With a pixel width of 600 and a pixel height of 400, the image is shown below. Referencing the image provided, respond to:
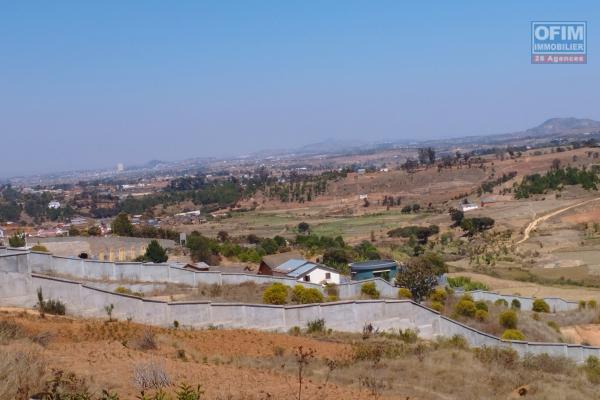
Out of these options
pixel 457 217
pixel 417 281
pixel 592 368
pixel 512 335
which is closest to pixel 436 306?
pixel 417 281

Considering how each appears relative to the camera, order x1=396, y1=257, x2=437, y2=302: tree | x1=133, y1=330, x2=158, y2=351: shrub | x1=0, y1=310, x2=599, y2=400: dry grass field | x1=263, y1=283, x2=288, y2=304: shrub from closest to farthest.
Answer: x1=0, y1=310, x2=599, y2=400: dry grass field, x1=133, y1=330, x2=158, y2=351: shrub, x1=263, y1=283, x2=288, y2=304: shrub, x1=396, y1=257, x2=437, y2=302: tree

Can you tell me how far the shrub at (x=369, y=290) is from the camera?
25173 mm

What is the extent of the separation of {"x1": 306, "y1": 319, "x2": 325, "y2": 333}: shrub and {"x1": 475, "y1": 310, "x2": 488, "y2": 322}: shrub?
8.58 metres

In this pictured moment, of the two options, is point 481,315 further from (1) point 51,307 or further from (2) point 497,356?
(1) point 51,307

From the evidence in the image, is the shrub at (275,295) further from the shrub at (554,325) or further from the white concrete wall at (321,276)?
the shrub at (554,325)

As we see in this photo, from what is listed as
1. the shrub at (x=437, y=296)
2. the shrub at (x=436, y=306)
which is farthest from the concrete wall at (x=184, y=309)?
the shrub at (x=437, y=296)

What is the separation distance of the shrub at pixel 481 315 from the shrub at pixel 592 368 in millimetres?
4719

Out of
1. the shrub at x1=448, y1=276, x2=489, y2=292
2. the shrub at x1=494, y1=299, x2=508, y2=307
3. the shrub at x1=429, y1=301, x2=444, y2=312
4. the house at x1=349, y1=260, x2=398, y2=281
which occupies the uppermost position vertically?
the shrub at x1=429, y1=301, x2=444, y2=312

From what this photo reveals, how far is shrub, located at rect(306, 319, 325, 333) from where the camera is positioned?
19.3 m

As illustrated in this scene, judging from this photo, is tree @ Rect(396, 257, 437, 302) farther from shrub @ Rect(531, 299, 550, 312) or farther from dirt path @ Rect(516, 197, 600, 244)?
dirt path @ Rect(516, 197, 600, 244)

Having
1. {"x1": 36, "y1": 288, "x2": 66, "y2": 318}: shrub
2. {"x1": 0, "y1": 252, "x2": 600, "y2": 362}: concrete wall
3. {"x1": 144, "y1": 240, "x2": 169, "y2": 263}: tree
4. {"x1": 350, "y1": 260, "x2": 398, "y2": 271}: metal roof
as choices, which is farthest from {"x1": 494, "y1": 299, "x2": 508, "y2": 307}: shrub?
{"x1": 36, "y1": 288, "x2": 66, "y2": 318}: shrub

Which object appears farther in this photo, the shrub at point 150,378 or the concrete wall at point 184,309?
the concrete wall at point 184,309

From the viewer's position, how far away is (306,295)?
75.7 feet

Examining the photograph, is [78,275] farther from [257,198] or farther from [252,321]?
[257,198]
